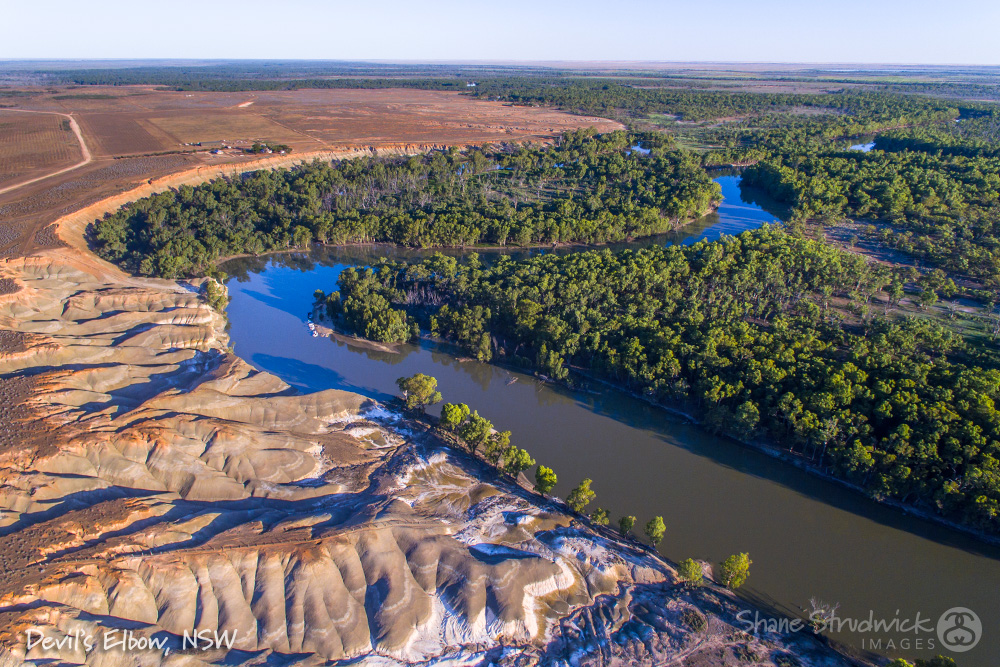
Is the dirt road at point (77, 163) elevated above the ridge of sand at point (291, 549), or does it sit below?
above

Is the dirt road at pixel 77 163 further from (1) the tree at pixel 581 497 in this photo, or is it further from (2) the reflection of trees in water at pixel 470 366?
(1) the tree at pixel 581 497

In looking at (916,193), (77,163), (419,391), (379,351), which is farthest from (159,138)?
(916,193)

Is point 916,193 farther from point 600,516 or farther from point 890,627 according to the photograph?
point 600,516

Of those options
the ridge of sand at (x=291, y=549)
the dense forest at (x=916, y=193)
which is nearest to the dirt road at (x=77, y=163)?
the ridge of sand at (x=291, y=549)

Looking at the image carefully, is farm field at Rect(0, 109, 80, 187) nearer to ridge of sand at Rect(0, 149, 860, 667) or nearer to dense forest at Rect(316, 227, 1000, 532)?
dense forest at Rect(316, 227, 1000, 532)

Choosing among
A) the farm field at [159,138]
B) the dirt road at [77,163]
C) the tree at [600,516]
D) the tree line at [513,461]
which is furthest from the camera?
the dirt road at [77,163]

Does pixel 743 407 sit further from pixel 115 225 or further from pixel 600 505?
pixel 115 225
